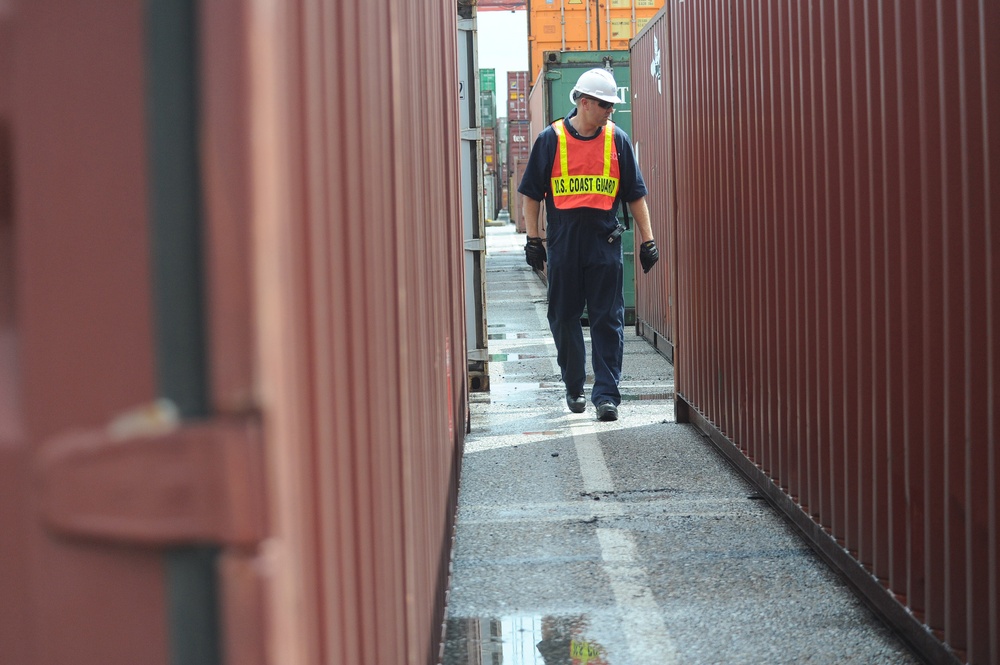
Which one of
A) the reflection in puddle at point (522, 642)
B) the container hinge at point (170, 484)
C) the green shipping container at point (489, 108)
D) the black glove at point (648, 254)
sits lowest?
the reflection in puddle at point (522, 642)

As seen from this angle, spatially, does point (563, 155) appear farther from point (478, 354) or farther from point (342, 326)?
point (342, 326)

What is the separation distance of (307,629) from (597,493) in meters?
4.82

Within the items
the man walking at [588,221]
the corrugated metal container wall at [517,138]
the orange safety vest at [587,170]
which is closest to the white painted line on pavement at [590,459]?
the man walking at [588,221]

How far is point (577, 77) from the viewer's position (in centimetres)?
1413

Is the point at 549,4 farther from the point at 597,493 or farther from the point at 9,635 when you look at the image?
the point at 9,635

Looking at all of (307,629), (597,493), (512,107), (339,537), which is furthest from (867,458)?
(512,107)

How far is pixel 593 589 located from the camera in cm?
454

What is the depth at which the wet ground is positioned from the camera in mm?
3936

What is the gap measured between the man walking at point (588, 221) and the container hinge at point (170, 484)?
685 cm

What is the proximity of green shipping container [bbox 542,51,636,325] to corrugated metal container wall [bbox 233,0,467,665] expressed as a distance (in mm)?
10668

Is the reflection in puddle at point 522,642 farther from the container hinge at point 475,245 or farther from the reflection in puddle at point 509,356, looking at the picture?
the reflection in puddle at point 509,356

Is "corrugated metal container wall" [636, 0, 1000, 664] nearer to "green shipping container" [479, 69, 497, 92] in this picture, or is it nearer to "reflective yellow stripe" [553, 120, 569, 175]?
"reflective yellow stripe" [553, 120, 569, 175]

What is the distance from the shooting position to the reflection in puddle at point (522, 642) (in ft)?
12.6

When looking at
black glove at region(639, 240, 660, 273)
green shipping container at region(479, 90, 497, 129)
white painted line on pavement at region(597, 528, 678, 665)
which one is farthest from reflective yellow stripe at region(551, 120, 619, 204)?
green shipping container at region(479, 90, 497, 129)
